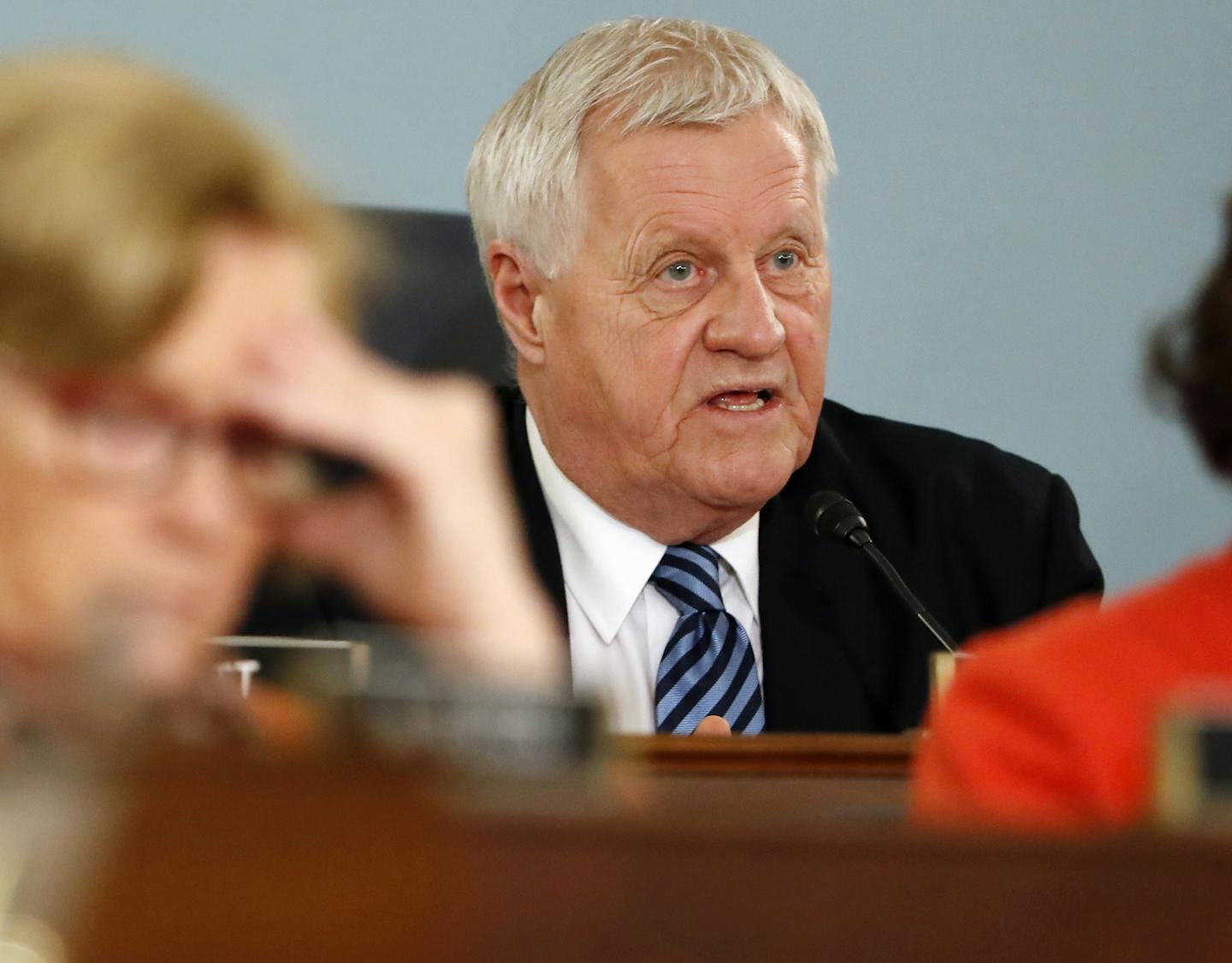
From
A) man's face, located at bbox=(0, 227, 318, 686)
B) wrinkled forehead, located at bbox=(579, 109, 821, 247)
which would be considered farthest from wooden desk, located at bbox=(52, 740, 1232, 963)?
wrinkled forehead, located at bbox=(579, 109, 821, 247)

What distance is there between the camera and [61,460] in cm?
66

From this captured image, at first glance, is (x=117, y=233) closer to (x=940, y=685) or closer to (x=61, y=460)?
(x=61, y=460)

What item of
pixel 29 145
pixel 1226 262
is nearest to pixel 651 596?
pixel 1226 262

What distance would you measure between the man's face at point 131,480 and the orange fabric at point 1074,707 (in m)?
0.28

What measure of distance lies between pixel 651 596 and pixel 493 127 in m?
0.64

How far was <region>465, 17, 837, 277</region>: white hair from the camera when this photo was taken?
2158 mm

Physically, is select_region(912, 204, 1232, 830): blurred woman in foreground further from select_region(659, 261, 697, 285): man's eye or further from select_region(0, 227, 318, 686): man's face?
select_region(659, 261, 697, 285): man's eye

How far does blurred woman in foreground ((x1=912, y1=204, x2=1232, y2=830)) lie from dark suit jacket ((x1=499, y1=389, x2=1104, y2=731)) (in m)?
1.18

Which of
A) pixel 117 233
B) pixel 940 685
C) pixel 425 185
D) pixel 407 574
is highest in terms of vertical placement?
pixel 425 185

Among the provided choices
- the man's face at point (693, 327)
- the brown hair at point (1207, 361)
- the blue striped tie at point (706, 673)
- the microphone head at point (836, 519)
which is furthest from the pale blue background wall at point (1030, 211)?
the brown hair at point (1207, 361)

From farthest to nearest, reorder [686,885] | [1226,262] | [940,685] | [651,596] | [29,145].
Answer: [651,596]
[940,685]
[1226,262]
[29,145]
[686,885]

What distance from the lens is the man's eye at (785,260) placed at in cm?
218

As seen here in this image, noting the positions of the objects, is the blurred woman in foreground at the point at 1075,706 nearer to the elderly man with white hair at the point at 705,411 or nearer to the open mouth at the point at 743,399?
the elderly man with white hair at the point at 705,411

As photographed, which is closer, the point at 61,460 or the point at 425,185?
the point at 61,460
